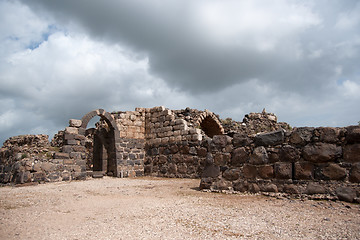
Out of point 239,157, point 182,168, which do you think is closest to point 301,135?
point 239,157

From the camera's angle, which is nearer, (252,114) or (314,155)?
(314,155)

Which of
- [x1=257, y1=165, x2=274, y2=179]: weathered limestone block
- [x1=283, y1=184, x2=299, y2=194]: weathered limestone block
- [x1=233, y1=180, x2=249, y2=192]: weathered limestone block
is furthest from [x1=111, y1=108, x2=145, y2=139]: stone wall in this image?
[x1=283, y1=184, x2=299, y2=194]: weathered limestone block

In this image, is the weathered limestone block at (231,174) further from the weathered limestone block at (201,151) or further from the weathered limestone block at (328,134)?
Answer: the weathered limestone block at (201,151)

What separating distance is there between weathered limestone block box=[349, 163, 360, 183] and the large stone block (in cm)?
37

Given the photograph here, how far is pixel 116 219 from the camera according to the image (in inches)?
138

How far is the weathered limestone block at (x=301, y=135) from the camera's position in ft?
14.6

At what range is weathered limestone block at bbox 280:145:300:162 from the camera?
14.9 feet

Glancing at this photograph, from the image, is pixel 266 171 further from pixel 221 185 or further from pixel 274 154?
pixel 221 185

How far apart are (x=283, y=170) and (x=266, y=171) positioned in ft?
1.06

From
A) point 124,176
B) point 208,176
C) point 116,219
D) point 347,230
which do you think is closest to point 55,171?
point 124,176

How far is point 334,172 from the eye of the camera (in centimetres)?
414

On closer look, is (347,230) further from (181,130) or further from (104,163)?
(104,163)

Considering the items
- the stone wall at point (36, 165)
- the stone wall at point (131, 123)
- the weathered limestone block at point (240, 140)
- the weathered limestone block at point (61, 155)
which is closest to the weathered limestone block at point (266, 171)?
the weathered limestone block at point (240, 140)

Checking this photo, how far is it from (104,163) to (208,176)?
326 inches
